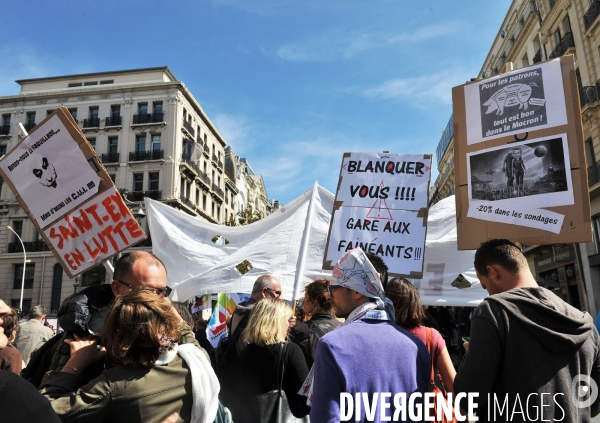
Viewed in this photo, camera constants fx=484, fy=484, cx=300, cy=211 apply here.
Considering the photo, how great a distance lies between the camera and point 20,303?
1476 inches

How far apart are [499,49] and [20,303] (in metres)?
39.4

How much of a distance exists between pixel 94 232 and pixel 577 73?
24.6 meters

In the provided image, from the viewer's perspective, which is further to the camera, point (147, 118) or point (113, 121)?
point (113, 121)

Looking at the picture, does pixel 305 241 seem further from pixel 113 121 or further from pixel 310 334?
pixel 113 121

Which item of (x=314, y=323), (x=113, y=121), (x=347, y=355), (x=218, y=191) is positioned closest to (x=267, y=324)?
(x=314, y=323)

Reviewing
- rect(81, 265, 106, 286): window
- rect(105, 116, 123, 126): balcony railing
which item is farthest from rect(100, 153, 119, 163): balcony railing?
rect(81, 265, 106, 286): window

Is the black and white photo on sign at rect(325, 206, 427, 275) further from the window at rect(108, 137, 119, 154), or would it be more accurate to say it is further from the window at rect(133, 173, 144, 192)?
the window at rect(108, 137, 119, 154)

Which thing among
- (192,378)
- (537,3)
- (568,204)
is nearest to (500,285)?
(192,378)

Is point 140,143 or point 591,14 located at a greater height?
point 140,143

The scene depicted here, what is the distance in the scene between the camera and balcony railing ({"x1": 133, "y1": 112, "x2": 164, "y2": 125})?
4091 cm

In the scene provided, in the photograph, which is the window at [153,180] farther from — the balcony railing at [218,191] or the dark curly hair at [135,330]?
the dark curly hair at [135,330]

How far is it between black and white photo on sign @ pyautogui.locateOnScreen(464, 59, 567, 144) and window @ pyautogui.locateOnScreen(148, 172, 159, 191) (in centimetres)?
3800

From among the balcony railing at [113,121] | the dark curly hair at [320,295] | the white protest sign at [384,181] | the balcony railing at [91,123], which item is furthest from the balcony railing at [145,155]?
the dark curly hair at [320,295]

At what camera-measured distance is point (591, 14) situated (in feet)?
64.2
